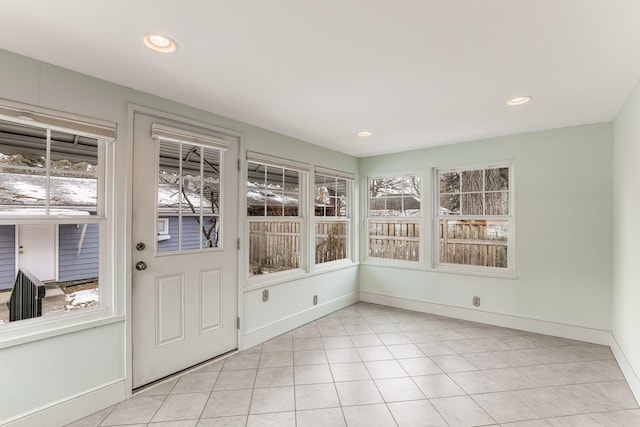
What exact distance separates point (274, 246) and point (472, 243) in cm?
251

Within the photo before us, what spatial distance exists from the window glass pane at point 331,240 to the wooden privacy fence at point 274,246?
446 mm

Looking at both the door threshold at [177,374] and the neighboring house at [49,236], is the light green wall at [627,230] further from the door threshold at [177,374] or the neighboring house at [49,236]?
the neighboring house at [49,236]

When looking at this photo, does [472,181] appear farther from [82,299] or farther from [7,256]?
[7,256]

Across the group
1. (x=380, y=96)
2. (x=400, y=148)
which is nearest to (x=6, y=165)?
(x=380, y=96)

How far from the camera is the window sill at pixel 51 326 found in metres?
1.79

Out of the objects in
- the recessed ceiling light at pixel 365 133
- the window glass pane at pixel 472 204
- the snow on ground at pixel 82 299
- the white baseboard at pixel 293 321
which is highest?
the recessed ceiling light at pixel 365 133

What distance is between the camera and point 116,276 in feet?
7.25

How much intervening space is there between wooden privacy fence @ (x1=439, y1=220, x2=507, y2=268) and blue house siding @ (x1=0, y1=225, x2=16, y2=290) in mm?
4197

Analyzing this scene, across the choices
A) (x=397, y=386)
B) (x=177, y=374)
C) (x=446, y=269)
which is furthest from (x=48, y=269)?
(x=446, y=269)

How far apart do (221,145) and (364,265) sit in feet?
9.57

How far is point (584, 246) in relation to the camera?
125 inches

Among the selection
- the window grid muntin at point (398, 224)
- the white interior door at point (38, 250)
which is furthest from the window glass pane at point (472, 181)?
the white interior door at point (38, 250)

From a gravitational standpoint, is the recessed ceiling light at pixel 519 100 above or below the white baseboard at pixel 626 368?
above

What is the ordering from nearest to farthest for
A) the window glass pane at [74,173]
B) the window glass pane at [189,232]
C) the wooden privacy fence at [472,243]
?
the window glass pane at [74,173] → the window glass pane at [189,232] → the wooden privacy fence at [472,243]
